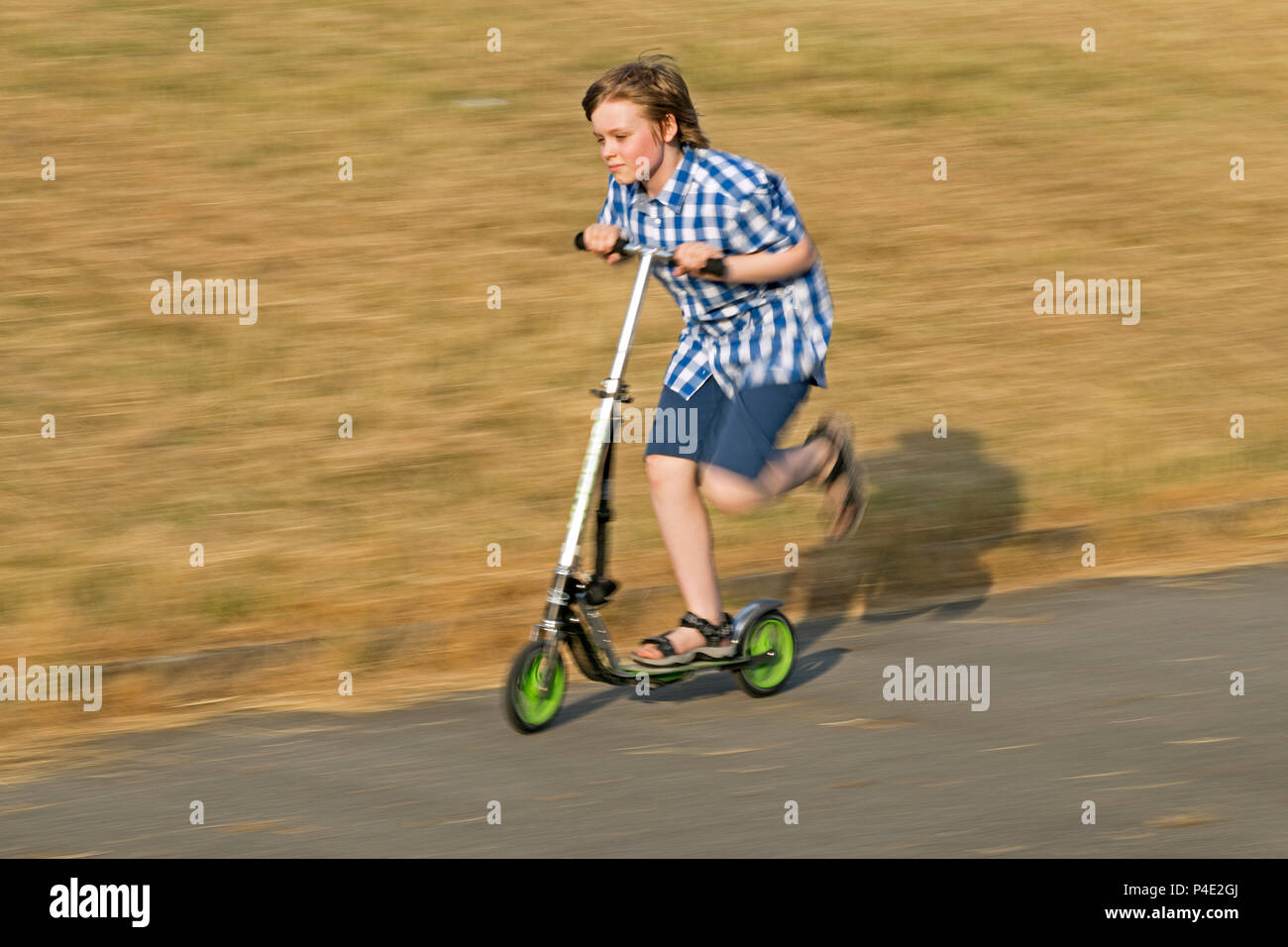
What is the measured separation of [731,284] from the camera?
21.0ft

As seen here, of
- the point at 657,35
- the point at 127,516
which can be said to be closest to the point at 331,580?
the point at 127,516

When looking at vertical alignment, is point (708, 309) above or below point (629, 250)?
below

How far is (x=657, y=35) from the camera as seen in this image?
17812 millimetres

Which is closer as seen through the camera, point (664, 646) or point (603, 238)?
point (603, 238)

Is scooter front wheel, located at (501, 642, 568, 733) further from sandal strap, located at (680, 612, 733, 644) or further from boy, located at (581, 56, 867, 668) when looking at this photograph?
sandal strap, located at (680, 612, 733, 644)

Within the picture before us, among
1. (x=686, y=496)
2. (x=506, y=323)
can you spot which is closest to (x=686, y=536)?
(x=686, y=496)

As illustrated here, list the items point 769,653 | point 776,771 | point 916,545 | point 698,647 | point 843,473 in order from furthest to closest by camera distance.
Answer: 1. point 916,545
2. point 843,473
3. point 769,653
4. point 698,647
5. point 776,771

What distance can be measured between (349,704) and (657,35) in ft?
39.8

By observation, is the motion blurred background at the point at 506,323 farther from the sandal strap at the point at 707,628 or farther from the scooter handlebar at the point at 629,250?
the scooter handlebar at the point at 629,250

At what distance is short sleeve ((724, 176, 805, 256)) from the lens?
6270 millimetres

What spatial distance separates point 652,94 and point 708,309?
77 centimetres

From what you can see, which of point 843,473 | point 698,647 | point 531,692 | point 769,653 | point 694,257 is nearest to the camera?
point 694,257

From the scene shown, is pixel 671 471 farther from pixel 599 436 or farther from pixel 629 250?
pixel 629 250

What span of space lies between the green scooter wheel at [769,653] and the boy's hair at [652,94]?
1.75 meters
